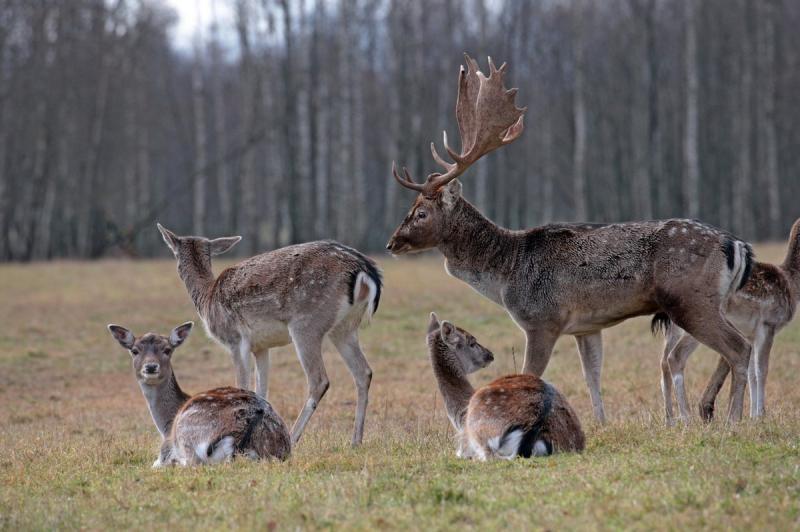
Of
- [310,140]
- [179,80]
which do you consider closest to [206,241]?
[310,140]

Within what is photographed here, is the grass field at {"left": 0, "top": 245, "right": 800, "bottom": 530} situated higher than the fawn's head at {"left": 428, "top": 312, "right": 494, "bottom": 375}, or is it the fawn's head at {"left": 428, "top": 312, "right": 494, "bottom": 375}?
the fawn's head at {"left": 428, "top": 312, "right": 494, "bottom": 375}

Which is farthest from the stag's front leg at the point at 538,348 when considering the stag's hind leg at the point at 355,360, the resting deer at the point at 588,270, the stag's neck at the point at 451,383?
the stag's hind leg at the point at 355,360

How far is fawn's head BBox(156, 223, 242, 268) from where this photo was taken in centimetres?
1141

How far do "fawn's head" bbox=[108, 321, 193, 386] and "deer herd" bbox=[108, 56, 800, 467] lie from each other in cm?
2

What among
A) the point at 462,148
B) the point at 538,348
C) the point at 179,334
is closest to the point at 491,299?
the point at 538,348

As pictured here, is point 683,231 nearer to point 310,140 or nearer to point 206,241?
point 206,241

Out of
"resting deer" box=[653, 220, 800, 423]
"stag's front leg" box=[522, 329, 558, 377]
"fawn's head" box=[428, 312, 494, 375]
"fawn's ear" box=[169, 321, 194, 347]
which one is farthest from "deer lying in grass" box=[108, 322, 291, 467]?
"resting deer" box=[653, 220, 800, 423]

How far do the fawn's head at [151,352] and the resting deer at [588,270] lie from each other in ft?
7.29

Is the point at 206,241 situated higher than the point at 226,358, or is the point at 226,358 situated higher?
the point at 206,241

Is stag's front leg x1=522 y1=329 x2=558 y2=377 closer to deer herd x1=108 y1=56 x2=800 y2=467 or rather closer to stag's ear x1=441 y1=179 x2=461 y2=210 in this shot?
deer herd x1=108 y1=56 x2=800 y2=467

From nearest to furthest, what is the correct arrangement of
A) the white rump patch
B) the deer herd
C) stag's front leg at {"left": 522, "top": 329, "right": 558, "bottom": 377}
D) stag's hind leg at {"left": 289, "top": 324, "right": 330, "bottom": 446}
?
1. the white rump patch
2. the deer herd
3. stag's front leg at {"left": 522, "top": 329, "right": 558, "bottom": 377}
4. stag's hind leg at {"left": 289, "top": 324, "right": 330, "bottom": 446}

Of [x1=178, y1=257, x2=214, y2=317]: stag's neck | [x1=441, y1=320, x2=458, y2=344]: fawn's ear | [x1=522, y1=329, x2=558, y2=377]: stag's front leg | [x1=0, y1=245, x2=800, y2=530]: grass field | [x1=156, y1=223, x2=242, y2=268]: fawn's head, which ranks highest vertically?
[x1=156, y1=223, x2=242, y2=268]: fawn's head

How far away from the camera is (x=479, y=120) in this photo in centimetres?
1092

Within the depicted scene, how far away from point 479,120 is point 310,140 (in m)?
24.7
